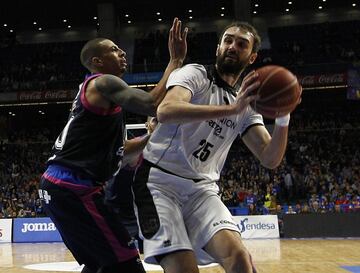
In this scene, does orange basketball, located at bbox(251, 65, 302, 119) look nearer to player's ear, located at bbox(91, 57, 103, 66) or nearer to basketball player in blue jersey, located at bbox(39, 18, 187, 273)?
basketball player in blue jersey, located at bbox(39, 18, 187, 273)

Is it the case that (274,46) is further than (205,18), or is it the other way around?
(205,18)

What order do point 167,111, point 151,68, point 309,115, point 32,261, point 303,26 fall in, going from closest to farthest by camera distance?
point 167,111 < point 32,261 < point 151,68 < point 309,115 < point 303,26

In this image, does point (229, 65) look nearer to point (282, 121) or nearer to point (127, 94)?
point (282, 121)

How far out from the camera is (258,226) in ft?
53.2

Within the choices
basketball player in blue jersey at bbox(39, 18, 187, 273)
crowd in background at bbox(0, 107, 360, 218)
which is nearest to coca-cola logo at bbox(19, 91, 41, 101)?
crowd in background at bbox(0, 107, 360, 218)

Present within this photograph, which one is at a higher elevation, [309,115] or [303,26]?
[303,26]

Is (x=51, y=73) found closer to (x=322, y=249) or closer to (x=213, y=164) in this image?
(x=322, y=249)

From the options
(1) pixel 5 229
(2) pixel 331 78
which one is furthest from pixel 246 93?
(2) pixel 331 78

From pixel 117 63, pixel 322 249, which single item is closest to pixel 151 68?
pixel 322 249

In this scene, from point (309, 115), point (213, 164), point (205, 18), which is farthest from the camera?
point (205, 18)

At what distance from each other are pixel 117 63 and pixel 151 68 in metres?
20.2

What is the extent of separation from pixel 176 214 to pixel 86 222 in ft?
1.94

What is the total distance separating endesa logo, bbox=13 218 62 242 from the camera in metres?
17.2

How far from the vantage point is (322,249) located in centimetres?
1241
